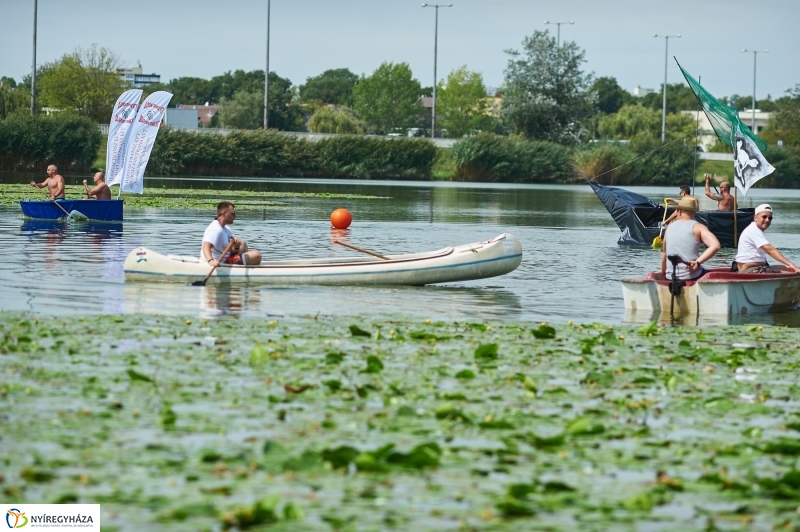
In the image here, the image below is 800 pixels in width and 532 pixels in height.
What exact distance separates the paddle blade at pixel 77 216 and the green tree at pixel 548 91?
6709 centimetres

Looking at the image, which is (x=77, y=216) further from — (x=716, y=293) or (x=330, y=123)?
(x=330, y=123)

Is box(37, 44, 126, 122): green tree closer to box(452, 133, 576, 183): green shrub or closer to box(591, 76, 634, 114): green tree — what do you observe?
box(452, 133, 576, 183): green shrub

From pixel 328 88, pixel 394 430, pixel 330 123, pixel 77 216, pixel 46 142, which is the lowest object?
pixel 394 430

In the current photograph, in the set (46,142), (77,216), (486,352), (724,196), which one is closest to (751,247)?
(486,352)

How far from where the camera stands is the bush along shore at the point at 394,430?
6863 millimetres

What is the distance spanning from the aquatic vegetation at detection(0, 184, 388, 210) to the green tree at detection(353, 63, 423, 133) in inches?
3468

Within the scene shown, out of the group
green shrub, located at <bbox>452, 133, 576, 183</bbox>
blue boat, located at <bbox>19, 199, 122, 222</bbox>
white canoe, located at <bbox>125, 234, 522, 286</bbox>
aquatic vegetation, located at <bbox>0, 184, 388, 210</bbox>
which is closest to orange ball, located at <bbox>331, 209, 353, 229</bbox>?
blue boat, located at <bbox>19, 199, 122, 222</bbox>

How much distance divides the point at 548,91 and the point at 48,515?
92869 millimetres

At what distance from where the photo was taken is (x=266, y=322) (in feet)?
47.5

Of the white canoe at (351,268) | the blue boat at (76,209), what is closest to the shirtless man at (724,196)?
the white canoe at (351,268)

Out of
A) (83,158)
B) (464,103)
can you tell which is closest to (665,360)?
(83,158)

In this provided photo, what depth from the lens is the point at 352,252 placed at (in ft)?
88.8

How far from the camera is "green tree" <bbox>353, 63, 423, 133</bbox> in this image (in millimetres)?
146250

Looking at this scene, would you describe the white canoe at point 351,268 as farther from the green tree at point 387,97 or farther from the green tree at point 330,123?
the green tree at point 387,97
